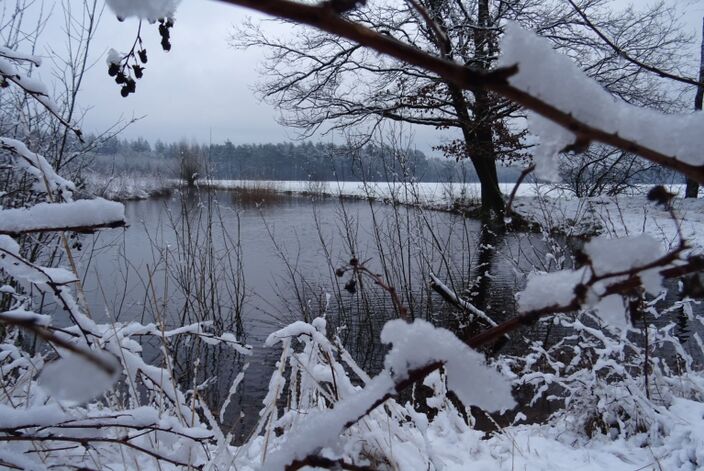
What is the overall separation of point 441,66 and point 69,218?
50 centimetres

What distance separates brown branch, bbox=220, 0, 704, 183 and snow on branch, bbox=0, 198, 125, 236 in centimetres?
38

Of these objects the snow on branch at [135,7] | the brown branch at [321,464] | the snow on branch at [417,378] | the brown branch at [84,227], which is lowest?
the brown branch at [321,464]

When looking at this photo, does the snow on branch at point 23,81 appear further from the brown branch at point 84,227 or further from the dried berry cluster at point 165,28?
the brown branch at point 84,227

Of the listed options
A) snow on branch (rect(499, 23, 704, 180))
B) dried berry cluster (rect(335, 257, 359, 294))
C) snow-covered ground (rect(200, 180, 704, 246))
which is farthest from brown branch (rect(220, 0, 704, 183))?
dried berry cluster (rect(335, 257, 359, 294))

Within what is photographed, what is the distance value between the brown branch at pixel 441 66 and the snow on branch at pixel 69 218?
0.38m

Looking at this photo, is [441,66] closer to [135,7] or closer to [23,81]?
[135,7]

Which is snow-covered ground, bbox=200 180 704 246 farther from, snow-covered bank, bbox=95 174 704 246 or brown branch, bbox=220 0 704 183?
brown branch, bbox=220 0 704 183

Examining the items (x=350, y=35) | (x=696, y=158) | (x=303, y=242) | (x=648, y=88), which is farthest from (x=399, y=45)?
Result: (x=648, y=88)

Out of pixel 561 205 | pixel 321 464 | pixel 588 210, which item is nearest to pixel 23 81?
pixel 321 464

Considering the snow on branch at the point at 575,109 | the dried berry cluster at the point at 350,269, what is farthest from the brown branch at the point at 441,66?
the dried berry cluster at the point at 350,269

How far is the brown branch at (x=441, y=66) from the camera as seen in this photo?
22 cm

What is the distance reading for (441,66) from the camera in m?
0.24

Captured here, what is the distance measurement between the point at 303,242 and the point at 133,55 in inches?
326

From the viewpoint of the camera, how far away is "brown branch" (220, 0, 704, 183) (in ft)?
0.72
